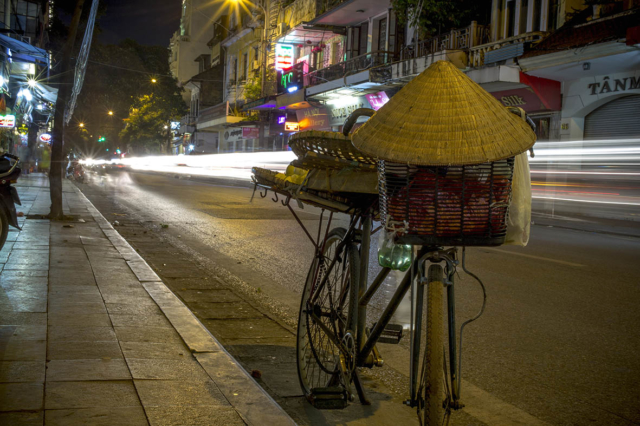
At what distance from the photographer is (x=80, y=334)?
168 inches

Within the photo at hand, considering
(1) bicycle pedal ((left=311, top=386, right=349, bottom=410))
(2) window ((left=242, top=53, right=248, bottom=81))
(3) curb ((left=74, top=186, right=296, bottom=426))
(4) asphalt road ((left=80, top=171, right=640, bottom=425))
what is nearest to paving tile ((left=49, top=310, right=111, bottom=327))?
(3) curb ((left=74, top=186, right=296, bottom=426))

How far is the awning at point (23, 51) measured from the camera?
15.6 m

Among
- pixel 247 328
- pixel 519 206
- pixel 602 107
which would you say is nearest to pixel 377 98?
pixel 602 107

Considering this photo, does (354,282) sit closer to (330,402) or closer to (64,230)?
(330,402)

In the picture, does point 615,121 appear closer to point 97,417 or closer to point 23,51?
point 23,51

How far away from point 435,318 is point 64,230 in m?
9.35

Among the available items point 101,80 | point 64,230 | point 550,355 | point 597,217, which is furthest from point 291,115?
point 550,355

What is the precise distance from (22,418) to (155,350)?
1227mm

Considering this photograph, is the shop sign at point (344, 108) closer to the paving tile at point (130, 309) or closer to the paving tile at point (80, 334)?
the paving tile at point (130, 309)

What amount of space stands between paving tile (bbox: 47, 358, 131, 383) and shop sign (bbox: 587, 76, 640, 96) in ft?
55.9

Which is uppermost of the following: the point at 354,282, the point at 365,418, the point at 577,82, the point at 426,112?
the point at 577,82

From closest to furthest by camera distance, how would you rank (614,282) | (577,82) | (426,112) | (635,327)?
(426,112)
(635,327)
(614,282)
(577,82)

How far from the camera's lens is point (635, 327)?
210 inches

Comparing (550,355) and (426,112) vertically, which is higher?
(426,112)
